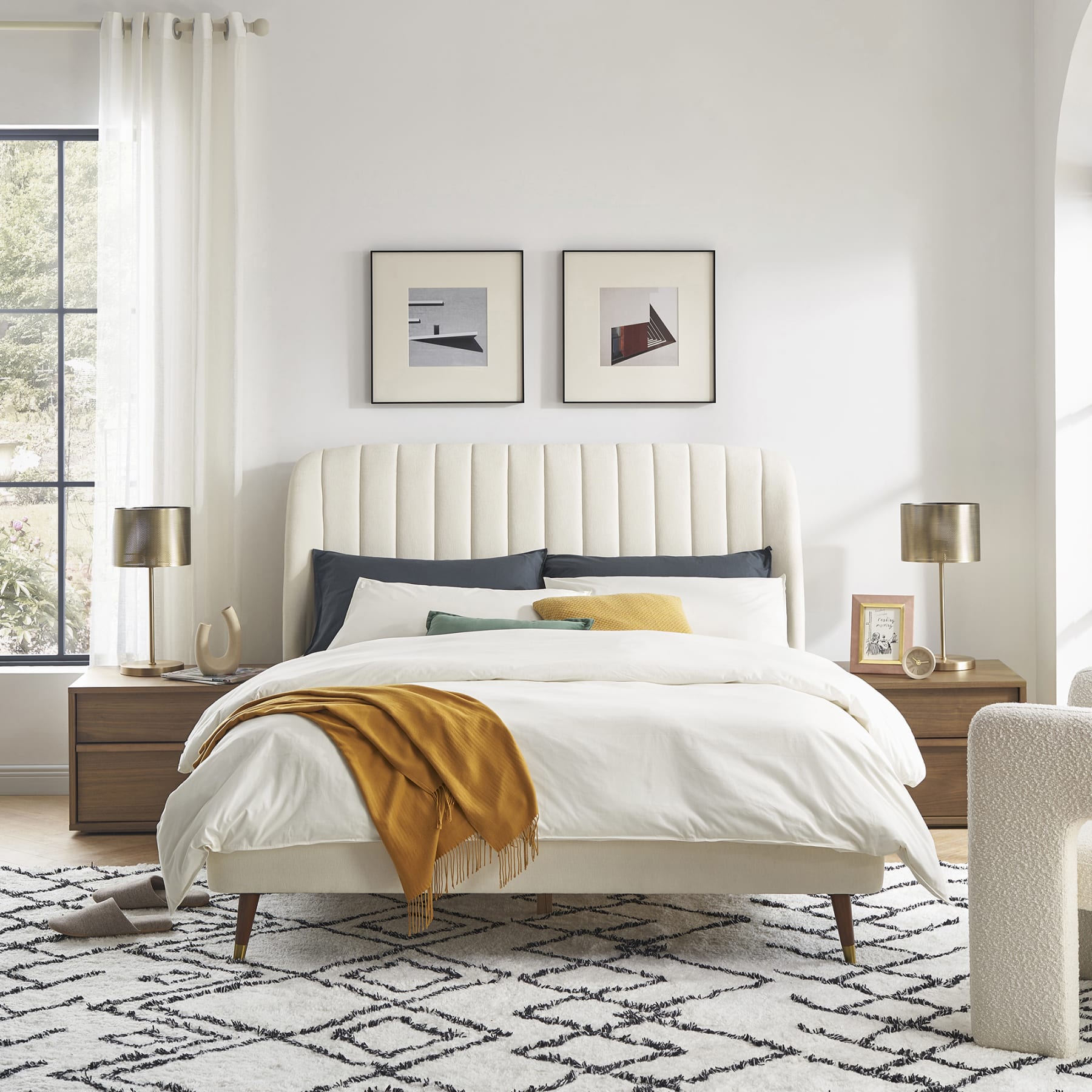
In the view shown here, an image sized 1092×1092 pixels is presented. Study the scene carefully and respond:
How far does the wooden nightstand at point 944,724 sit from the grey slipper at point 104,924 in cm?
252

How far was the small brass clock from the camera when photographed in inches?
168

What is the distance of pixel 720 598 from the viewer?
4.30m

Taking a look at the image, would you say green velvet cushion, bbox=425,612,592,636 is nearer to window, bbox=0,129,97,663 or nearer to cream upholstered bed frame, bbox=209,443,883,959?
cream upholstered bed frame, bbox=209,443,883,959

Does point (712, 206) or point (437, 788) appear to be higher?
point (712, 206)

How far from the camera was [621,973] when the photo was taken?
2.72 meters

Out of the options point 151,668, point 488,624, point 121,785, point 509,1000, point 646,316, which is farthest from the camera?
point 646,316

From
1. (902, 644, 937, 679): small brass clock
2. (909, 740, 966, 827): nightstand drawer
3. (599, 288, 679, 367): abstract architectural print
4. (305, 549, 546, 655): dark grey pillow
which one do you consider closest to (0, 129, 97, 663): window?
(305, 549, 546, 655): dark grey pillow

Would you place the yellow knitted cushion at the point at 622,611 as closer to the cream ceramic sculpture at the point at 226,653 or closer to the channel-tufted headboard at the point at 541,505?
the channel-tufted headboard at the point at 541,505

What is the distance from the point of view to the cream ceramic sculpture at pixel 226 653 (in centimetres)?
432

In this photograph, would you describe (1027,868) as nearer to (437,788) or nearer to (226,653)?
(437,788)

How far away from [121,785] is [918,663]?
2.86 meters

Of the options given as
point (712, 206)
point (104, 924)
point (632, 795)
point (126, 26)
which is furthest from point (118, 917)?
point (126, 26)

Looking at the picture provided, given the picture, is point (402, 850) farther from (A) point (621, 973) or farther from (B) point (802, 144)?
(B) point (802, 144)

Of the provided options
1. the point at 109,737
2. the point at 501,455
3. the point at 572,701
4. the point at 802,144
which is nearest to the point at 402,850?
the point at 572,701
